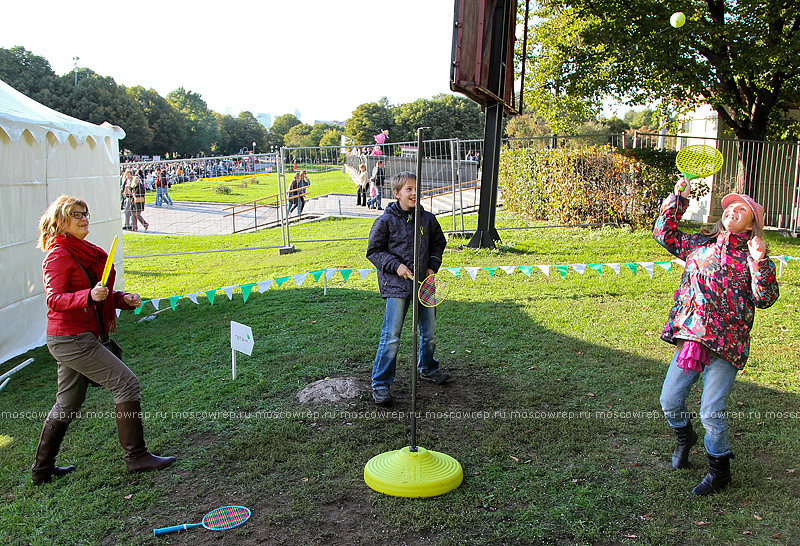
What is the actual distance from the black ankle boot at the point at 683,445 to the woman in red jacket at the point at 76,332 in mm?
3364

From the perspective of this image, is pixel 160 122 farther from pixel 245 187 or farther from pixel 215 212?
pixel 215 212

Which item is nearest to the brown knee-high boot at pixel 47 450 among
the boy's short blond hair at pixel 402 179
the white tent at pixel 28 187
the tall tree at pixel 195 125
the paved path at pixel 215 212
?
the boy's short blond hair at pixel 402 179

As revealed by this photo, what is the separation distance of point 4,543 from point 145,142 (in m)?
74.3

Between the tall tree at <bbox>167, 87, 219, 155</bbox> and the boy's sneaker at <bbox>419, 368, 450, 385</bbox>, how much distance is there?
80113 mm

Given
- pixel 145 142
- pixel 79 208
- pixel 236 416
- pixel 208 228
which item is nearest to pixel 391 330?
pixel 236 416

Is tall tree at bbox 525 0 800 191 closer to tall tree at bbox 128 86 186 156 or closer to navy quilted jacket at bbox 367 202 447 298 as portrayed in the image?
navy quilted jacket at bbox 367 202 447 298

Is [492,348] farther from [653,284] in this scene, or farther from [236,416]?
[653,284]

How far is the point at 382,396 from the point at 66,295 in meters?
2.43

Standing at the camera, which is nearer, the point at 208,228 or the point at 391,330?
the point at 391,330

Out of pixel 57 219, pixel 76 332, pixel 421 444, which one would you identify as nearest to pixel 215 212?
pixel 57 219

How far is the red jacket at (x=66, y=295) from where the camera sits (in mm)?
3756

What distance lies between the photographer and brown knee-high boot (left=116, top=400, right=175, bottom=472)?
4047mm

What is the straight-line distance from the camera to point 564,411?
16.5ft

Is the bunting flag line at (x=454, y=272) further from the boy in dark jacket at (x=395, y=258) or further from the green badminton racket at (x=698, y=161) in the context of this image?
the green badminton racket at (x=698, y=161)
